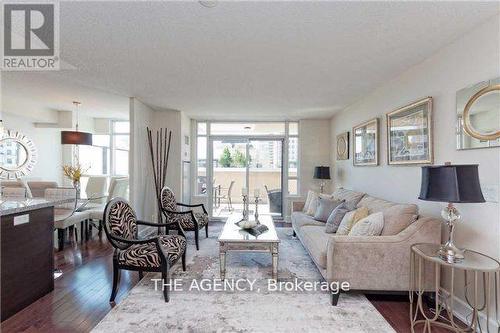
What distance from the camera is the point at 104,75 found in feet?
11.1

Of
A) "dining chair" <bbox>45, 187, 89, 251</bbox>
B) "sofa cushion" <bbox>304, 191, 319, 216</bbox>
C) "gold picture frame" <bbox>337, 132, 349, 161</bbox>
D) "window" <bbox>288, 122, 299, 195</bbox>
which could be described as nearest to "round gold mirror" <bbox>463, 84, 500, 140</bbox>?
"sofa cushion" <bbox>304, 191, 319, 216</bbox>

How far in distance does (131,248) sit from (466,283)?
310 centimetres

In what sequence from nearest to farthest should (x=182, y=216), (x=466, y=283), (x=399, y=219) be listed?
(x=466, y=283)
(x=399, y=219)
(x=182, y=216)

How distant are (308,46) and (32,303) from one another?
11.9 ft

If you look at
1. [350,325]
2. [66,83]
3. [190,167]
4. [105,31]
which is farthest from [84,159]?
[350,325]

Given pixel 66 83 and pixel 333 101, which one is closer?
pixel 66 83

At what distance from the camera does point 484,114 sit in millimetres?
2039

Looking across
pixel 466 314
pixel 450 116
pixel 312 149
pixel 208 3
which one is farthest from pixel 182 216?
pixel 450 116

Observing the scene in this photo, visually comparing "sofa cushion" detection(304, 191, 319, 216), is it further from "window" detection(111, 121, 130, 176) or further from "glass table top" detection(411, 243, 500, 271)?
"window" detection(111, 121, 130, 176)

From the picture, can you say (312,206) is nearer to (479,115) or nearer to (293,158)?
(293,158)

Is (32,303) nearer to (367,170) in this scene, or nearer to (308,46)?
(308,46)

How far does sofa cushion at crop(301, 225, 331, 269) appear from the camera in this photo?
2720mm

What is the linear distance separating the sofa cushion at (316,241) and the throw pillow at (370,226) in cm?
33

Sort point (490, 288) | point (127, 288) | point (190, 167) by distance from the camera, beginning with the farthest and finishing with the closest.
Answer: point (190, 167) < point (127, 288) < point (490, 288)
